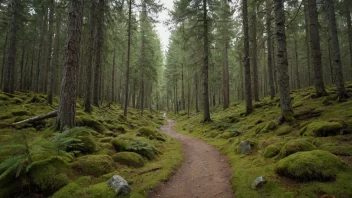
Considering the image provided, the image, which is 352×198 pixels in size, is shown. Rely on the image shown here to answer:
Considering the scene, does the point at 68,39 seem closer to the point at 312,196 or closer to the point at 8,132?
the point at 8,132

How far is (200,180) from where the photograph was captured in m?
6.04

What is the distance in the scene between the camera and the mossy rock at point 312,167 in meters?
4.28

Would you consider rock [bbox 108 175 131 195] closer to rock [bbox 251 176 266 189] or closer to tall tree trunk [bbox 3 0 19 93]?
rock [bbox 251 176 266 189]

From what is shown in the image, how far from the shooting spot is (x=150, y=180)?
5.57m

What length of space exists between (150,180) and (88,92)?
949 cm

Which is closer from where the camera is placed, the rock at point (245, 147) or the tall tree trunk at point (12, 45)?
the rock at point (245, 147)

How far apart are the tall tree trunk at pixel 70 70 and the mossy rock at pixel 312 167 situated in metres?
7.17

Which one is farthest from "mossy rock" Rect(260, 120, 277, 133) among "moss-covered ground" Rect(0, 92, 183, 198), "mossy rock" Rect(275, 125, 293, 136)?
"moss-covered ground" Rect(0, 92, 183, 198)

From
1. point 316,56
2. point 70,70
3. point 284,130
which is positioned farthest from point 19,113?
point 316,56

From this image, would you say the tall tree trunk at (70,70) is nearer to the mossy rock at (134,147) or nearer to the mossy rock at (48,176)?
the mossy rock at (134,147)

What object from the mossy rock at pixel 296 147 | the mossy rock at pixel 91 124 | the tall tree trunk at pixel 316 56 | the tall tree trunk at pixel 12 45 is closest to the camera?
the mossy rock at pixel 296 147

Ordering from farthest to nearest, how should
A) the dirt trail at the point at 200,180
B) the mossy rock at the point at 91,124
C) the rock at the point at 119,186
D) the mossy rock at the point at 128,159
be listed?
the mossy rock at the point at 91,124, the mossy rock at the point at 128,159, the dirt trail at the point at 200,180, the rock at the point at 119,186

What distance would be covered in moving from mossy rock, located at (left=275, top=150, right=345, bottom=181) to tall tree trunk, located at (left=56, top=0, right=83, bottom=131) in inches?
282

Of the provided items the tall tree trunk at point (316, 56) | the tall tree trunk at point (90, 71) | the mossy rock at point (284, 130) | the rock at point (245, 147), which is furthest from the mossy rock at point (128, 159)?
the tall tree trunk at point (316, 56)
